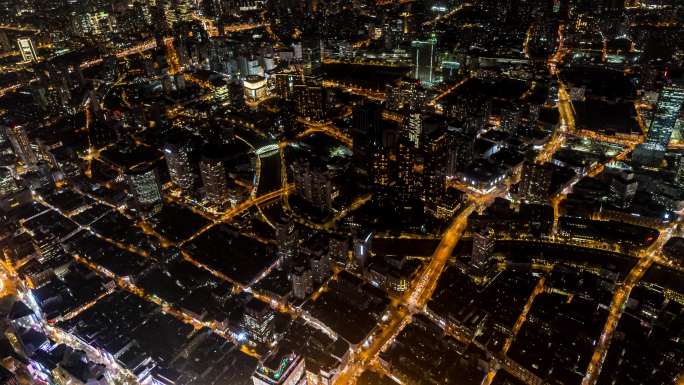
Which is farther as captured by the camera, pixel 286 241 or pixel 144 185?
pixel 144 185

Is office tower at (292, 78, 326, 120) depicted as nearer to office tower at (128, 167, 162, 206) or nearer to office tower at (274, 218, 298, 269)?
office tower at (128, 167, 162, 206)

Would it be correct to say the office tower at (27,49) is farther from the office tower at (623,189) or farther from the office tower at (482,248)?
the office tower at (623,189)

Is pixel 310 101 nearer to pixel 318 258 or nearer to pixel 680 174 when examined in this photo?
pixel 318 258

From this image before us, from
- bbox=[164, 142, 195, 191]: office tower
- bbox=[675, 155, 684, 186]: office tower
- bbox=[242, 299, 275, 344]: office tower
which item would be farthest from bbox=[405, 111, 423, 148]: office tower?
bbox=[242, 299, 275, 344]: office tower

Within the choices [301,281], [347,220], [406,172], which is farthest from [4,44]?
[301,281]

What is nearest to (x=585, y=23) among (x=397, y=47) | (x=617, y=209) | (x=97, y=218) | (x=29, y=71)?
(x=397, y=47)
